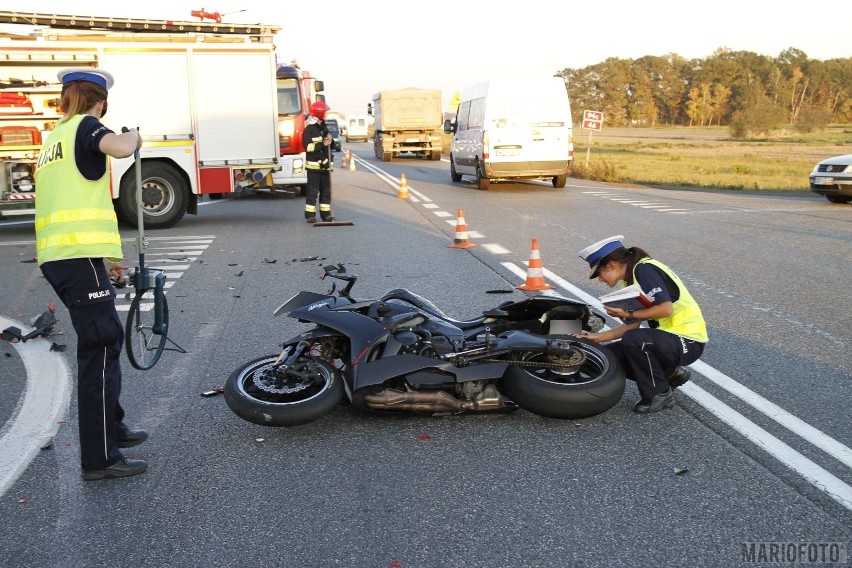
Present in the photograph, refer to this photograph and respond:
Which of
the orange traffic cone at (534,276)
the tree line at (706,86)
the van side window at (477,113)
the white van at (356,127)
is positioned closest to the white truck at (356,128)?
the white van at (356,127)

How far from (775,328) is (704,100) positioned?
118400 millimetres

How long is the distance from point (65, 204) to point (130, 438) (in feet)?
4.16

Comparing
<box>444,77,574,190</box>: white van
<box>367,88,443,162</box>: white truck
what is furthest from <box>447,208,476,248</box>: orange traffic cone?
<box>367,88,443,162</box>: white truck

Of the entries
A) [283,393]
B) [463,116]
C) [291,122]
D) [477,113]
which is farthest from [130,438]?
[463,116]

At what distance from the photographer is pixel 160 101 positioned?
45.5 feet

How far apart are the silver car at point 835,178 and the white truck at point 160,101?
11195 millimetres

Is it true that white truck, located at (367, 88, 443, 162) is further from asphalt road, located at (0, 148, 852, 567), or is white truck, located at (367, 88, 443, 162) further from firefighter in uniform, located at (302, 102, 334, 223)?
asphalt road, located at (0, 148, 852, 567)

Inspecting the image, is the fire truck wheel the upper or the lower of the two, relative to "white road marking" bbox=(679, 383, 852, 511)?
upper

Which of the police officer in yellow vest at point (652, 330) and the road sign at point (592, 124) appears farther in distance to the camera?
the road sign at point (592, 124)

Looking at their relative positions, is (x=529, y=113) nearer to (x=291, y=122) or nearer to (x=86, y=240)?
(x=291, y=122)

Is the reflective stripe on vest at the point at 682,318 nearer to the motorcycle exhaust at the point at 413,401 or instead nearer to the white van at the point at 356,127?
the motorcycle exhaust at the point at 413,401

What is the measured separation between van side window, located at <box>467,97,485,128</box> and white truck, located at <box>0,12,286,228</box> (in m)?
6.83

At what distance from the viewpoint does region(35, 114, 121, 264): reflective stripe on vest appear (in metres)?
3.86

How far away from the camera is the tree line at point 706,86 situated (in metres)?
113
